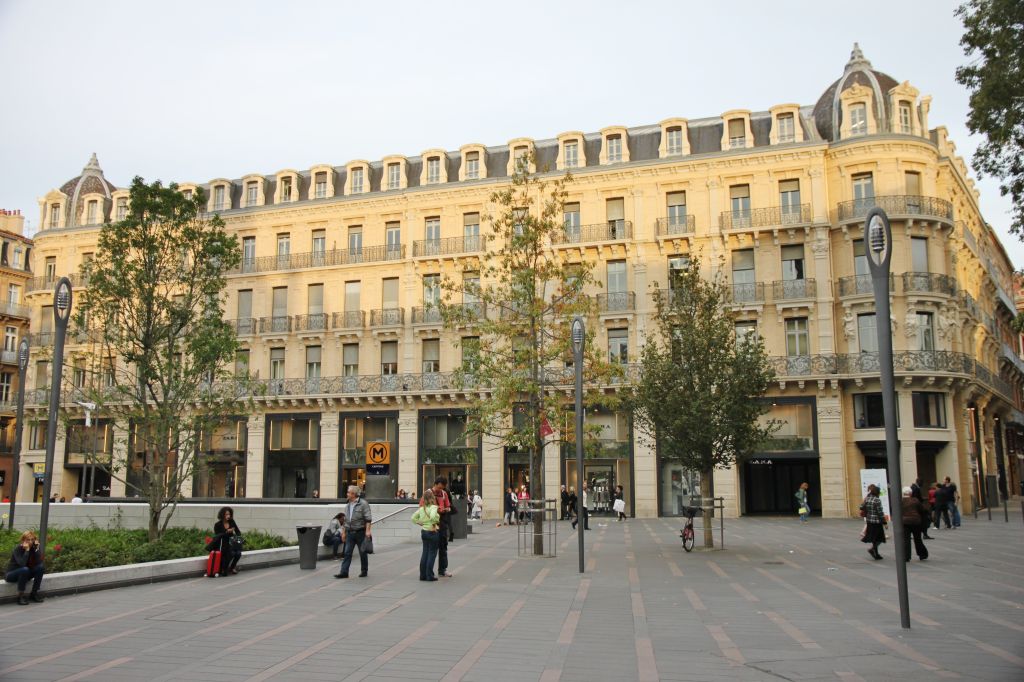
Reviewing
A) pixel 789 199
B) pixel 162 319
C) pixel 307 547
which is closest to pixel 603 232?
pixel 789 199

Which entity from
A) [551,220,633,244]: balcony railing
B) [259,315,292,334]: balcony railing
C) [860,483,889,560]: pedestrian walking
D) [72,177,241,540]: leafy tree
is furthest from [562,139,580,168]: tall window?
[860,483,889,560]: pedestrian walking

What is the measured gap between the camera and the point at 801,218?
38.5 meters

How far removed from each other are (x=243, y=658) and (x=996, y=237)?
57995 millimetres

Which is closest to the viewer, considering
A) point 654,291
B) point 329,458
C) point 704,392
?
point 704,392

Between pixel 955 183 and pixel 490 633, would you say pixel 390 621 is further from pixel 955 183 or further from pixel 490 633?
pixel 955 183

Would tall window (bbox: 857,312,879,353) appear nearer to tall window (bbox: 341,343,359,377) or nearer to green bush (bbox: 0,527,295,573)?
tall window (bbox: 341,343,359,377)

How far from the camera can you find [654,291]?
107ft

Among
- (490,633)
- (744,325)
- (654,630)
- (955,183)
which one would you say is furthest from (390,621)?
(955,183)

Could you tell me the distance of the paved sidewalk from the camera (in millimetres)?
8688

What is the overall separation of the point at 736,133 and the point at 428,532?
30.6m

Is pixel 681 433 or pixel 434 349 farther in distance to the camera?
pixel 434 349

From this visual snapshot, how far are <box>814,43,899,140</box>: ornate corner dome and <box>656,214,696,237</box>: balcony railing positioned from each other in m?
7.66

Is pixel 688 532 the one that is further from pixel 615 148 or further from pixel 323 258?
pixel 323 258

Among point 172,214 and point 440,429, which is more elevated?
point 172,214
